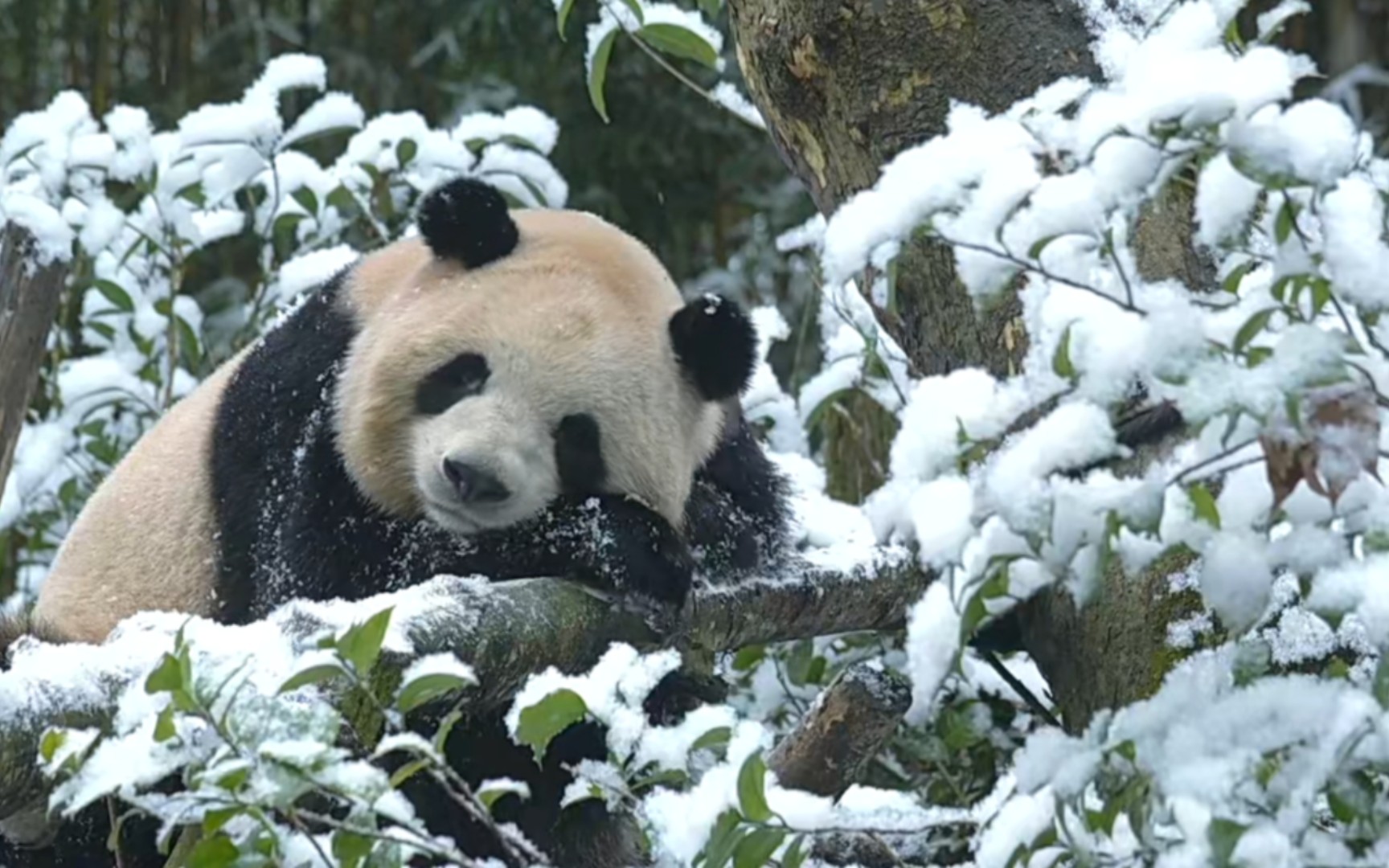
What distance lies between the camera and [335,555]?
10.9ft

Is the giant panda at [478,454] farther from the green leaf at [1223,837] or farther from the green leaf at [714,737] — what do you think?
the green leaf at [1223,837]

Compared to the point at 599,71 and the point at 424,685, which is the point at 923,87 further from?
the point at 424,685

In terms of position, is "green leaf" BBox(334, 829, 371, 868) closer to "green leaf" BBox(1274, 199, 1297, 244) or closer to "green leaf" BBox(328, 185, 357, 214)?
"green leaf" BBox(1274, 199, 1297, 244)

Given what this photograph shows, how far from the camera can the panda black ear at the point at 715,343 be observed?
3408mm

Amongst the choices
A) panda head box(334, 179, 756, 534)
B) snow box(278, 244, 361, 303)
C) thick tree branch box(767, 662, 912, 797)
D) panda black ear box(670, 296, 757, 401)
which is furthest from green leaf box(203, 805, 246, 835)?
snow box(278, 244, 361, 303)

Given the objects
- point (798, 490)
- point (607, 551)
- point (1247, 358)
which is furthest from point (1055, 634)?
point (1247, 358)

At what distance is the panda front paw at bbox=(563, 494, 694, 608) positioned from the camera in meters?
3.00

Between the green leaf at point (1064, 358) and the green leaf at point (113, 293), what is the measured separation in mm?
3899

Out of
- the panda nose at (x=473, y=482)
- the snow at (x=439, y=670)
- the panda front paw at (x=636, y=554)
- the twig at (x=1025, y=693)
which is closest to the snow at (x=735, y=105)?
the panda front paw at (x=636, y=554)

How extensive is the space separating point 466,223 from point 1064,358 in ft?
6.45

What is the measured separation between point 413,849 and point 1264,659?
810 mm

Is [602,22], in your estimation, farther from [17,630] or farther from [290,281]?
[290,281]

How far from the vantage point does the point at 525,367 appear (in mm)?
3244

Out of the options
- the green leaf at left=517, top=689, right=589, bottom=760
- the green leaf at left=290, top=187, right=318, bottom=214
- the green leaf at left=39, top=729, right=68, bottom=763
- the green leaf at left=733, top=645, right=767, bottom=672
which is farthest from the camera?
the green leaf at left=290, top=187, right=318, bottom=214
